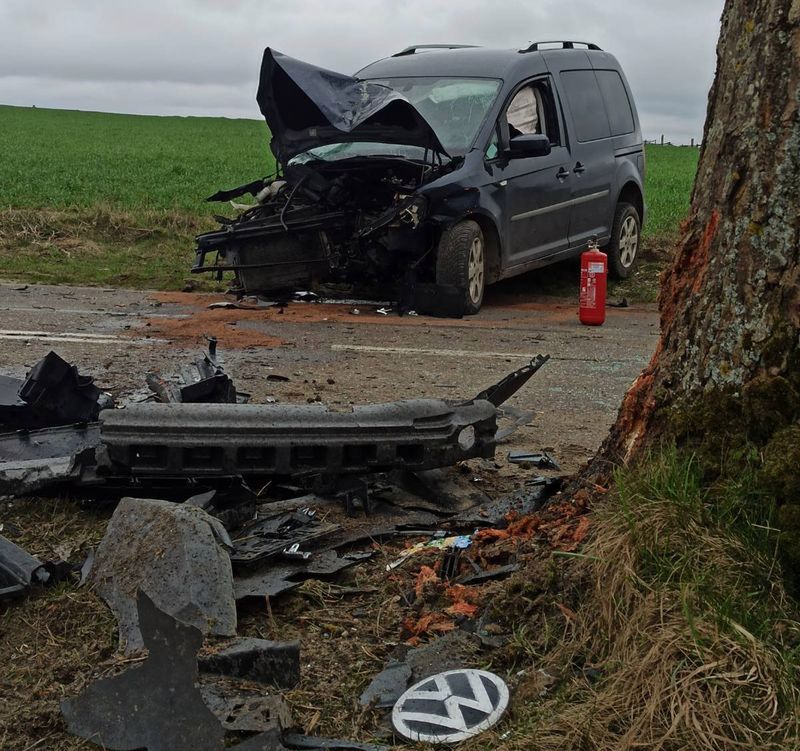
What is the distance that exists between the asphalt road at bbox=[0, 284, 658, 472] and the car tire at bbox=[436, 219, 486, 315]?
1.03ft

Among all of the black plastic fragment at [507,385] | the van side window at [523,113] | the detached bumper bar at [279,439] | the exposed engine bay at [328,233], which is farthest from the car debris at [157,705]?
the van side window at [523,113]

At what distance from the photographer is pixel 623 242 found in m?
12.0

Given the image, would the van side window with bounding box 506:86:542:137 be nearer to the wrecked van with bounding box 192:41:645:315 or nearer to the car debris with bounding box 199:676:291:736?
the wrecked van with bounding box 192:41:645:315

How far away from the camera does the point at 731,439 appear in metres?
2.91

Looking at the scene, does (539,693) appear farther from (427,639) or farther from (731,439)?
(731,439)

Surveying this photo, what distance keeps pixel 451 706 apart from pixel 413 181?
7.15 metres

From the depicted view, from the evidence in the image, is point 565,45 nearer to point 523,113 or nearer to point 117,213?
point 523,113

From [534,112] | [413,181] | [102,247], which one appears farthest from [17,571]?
[102,247]

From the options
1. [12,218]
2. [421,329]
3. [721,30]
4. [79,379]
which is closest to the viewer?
[721,30]

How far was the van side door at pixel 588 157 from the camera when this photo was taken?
10766 millimetres

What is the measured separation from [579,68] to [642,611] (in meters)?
9.32

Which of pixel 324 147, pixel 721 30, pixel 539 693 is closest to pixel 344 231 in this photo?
pixel 324 147

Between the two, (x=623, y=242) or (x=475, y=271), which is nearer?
(x=475, y=271)

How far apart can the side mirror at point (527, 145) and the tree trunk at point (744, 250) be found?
6292 mm
